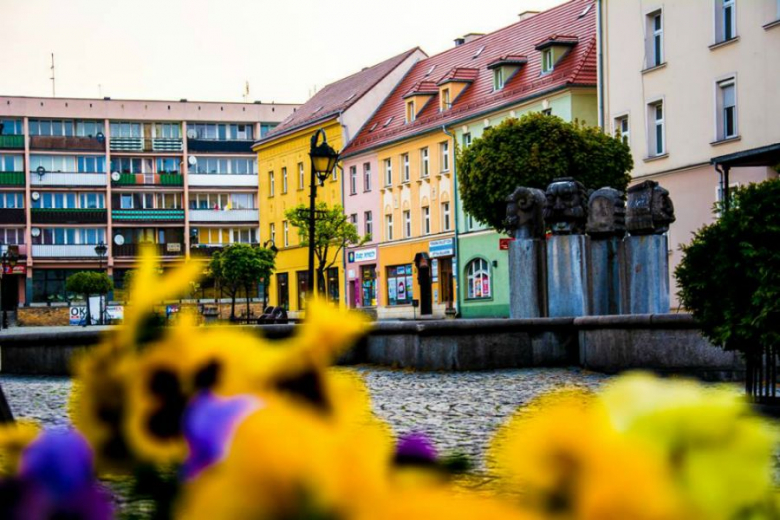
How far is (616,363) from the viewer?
15.7m

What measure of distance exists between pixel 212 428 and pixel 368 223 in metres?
56.9

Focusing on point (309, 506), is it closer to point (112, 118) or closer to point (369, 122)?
point (369, 122)

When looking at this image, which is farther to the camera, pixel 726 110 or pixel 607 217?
pixel 726 110

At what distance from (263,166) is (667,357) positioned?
55.1 meters

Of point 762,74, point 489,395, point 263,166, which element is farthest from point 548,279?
point 263,166

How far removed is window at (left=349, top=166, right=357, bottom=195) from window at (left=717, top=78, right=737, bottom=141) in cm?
2765

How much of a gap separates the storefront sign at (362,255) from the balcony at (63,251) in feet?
87.5

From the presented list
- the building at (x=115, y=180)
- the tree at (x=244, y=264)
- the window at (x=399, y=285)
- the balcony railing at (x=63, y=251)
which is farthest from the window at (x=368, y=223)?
the balcony railing at (x=63, y=251)

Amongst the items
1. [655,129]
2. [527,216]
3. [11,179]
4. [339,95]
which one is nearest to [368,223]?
[339,95]

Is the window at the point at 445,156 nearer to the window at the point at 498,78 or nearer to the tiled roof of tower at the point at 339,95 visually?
the window at the point at 498,78

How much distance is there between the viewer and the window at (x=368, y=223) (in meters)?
57.2

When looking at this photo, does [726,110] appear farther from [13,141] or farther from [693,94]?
[13,141]

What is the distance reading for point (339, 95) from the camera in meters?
63.0

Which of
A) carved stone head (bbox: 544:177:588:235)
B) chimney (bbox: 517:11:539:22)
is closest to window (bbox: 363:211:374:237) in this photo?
chimney (bbox: 517:11:539:22)
